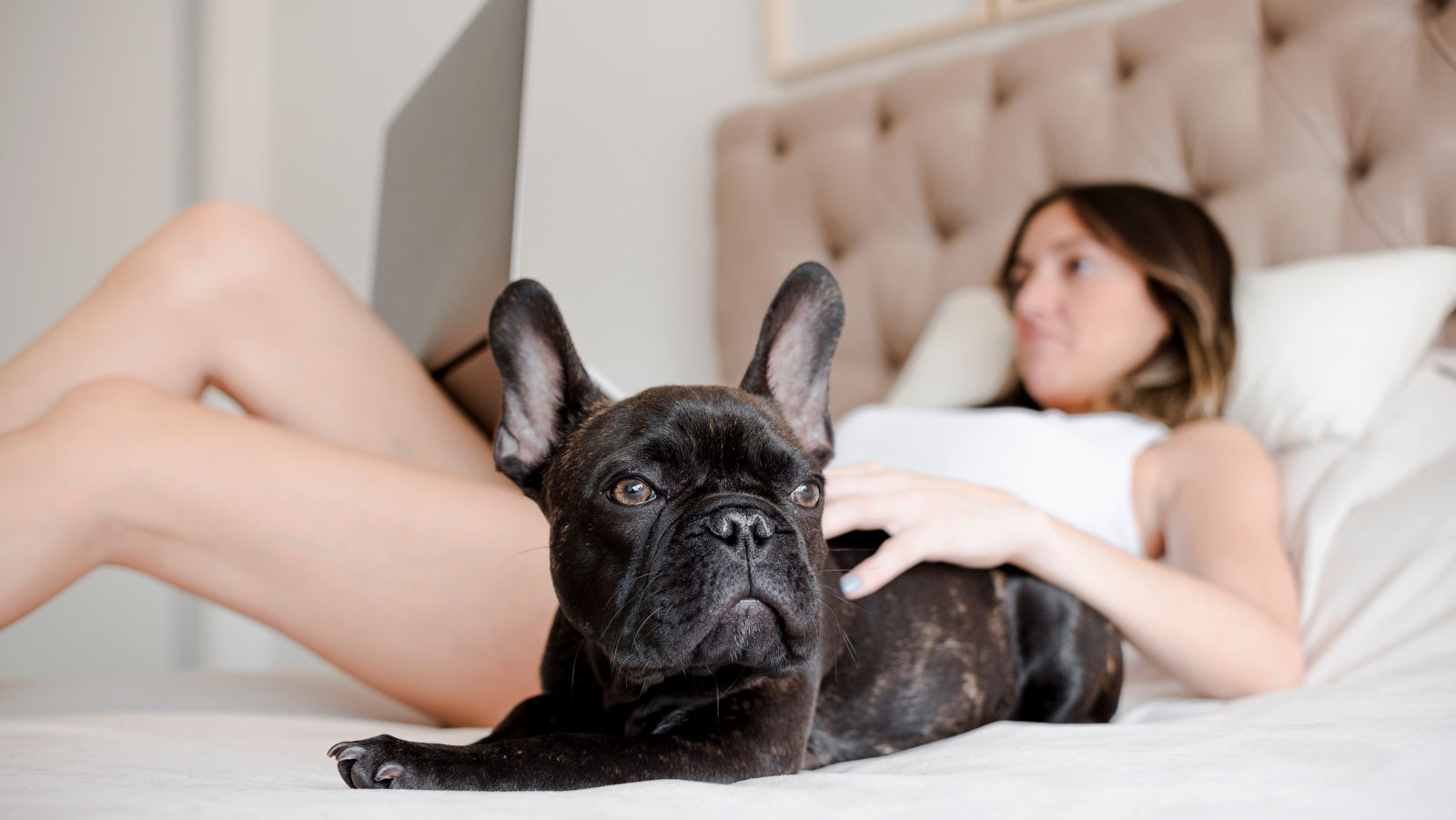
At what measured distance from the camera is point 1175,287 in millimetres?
1619

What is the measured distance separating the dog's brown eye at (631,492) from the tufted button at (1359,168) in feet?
5.42

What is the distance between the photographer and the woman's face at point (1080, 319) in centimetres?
167

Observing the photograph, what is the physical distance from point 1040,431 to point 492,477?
2.78 feet

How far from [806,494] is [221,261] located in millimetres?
981

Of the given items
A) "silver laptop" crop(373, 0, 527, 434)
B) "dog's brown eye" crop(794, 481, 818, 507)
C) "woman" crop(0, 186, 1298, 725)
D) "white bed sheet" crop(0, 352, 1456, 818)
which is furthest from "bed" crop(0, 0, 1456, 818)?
"silver laptop" crop(373, 0, 527, 434)

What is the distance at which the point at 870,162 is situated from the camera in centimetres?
228

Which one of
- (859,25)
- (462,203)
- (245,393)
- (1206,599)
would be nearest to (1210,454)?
(1206,599)

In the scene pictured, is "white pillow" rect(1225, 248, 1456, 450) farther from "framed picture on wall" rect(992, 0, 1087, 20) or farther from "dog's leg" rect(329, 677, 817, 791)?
"dog's leg" rect(329, 677, 817, 791)

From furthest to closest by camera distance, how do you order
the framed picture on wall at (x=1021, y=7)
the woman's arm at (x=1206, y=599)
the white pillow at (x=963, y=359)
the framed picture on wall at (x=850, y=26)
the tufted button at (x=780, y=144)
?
the tufted button at (x=780, y=144)
the framed picture on wall at (x=850, y=26)
the framed picture on wall at (x=1021, y=7)
the white pillow at (x=963, y=359)
the woman's arm at (x=1206, y=599)

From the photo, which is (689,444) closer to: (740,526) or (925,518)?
(740,526)

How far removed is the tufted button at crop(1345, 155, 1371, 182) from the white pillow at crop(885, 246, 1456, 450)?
17cm

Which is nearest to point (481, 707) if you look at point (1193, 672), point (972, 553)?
point (972, 553)

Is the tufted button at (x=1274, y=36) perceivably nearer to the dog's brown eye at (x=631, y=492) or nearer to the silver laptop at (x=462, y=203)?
the silver laptop at (x=462, y=203)

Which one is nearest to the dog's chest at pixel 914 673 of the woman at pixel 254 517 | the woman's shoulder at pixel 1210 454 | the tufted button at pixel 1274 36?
the woman at pixel 254 517
